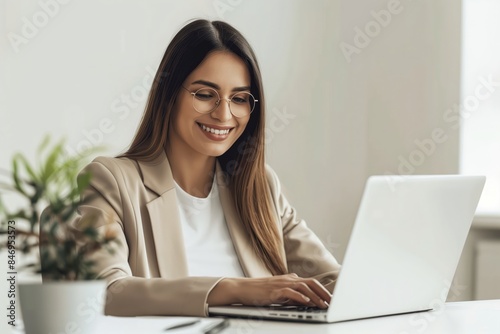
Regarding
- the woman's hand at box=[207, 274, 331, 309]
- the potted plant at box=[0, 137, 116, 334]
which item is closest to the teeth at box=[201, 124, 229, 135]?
the woman's hand at box=[207, 274, 331, 309]

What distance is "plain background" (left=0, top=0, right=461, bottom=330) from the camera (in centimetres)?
320

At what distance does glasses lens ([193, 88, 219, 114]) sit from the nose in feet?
0.05

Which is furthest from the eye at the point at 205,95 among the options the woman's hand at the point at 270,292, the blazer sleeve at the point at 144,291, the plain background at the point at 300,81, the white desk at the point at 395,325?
the plain background at the point at 300,81

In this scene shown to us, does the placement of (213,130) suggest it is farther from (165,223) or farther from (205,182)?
(165,223)

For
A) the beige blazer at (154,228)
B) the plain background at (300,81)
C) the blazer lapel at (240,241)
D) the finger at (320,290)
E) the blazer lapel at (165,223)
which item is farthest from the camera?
the plain background at (300,81)

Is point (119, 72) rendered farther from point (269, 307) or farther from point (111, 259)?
point (269, 307)

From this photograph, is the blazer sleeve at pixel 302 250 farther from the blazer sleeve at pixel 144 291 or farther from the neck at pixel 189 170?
the blazer sleeve at pixel 144 291

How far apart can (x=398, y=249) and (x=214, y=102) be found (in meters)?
0.96

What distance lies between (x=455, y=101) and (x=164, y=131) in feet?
5.69

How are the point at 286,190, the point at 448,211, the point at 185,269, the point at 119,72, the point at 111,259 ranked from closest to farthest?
1. the point at 448,211
2. the point at 111,259
3. the point at 185,269
4. the point at 119,72
5. the point at 286,190

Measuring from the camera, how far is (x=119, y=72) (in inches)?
135

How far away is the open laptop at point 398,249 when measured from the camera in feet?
4.78

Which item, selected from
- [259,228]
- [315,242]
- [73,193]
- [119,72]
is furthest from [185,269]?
[119,72]

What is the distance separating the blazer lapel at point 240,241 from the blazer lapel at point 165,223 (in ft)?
0.59
